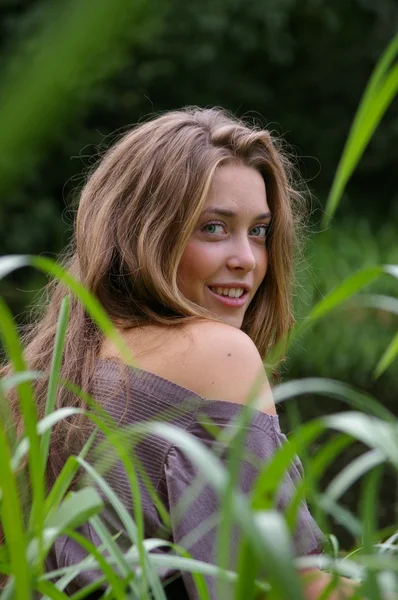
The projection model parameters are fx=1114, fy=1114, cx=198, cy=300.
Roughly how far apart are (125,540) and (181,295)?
1.38ft

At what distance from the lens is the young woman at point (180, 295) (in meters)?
1.48

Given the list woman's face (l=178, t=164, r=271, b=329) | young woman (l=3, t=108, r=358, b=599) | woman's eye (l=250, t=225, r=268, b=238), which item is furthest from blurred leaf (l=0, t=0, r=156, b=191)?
woman's eye (l=250, t=225, r=268, b=238)

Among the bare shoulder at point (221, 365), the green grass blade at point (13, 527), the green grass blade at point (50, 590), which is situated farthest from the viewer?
the bare shoulder at point (221, 365)

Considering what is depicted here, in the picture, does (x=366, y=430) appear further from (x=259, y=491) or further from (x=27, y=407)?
(x=27, y=407)

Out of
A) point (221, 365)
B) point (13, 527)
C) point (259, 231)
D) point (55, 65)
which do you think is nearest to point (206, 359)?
point (221, 365)

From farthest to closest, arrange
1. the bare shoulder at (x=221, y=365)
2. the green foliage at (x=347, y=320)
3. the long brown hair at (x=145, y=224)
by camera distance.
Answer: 1. the green foliage at (x=347, y=320)
2. the long brown hair at (x=145, y=224)
3. the bare shoulder at (x=221, y=365)

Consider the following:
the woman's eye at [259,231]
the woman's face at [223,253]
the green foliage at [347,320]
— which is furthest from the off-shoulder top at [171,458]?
the green foliage at [347,320]

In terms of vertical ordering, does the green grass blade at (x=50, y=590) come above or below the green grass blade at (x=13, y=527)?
below

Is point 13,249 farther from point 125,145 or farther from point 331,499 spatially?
point 331,499

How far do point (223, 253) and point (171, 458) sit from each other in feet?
1.50

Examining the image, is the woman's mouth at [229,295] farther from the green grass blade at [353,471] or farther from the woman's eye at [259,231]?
the green grass blade at [353,471]

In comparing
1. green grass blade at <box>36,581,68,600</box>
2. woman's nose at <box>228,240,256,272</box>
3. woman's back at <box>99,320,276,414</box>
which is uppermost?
green grass blade at <box>36,581,68,600</box>

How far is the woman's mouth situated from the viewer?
6.04 ft

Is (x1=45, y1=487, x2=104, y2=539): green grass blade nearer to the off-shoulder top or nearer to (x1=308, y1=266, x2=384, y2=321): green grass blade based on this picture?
(x1=308, y1=266, x2=384, y2=321): green grass blade
